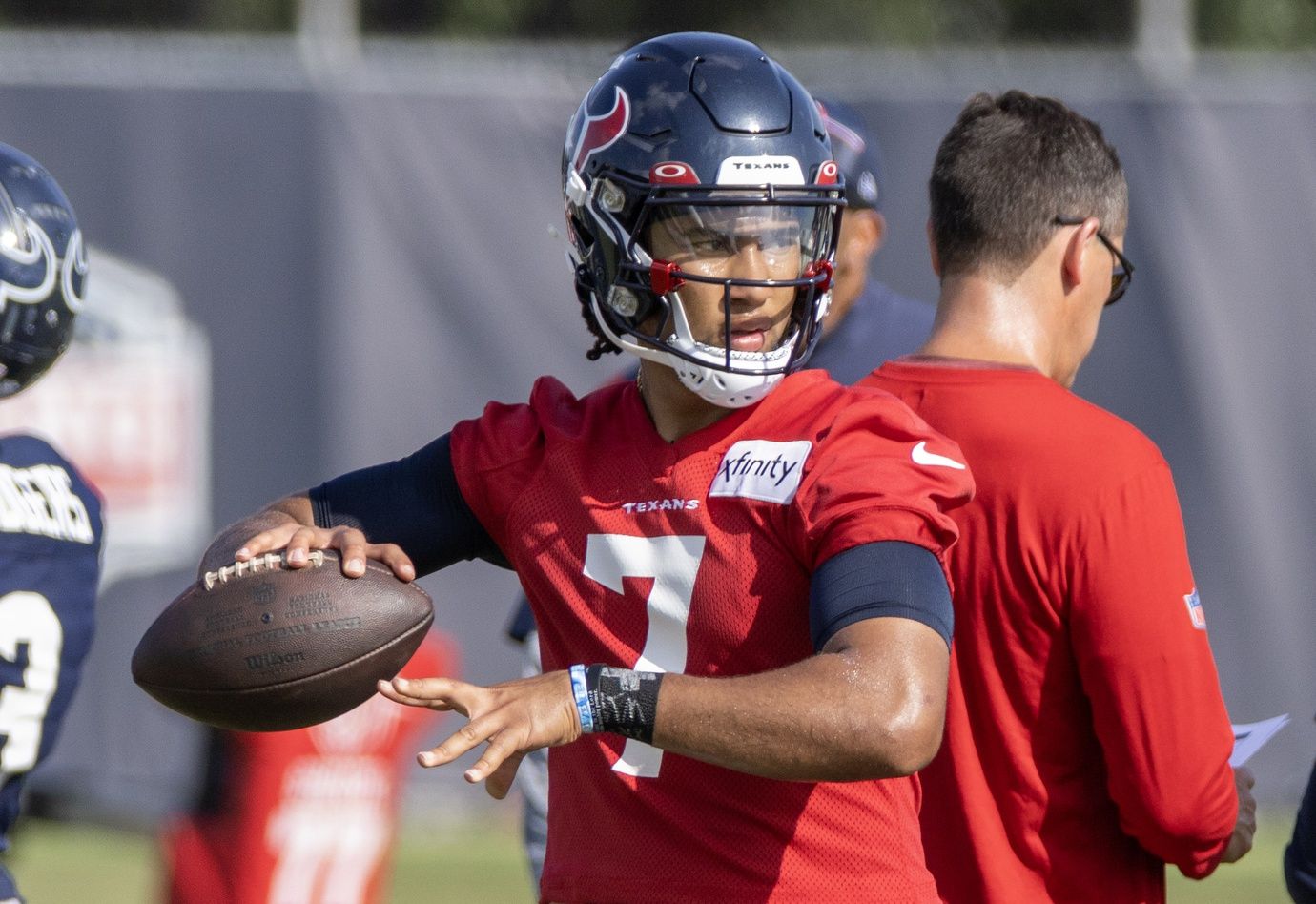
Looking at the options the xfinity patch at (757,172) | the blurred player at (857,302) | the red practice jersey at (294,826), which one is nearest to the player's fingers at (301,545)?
the xfinity patch at (757,172)

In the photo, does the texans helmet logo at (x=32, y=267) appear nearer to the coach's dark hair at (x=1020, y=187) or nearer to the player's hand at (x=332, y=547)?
the player's hand at (x=332, y=547)

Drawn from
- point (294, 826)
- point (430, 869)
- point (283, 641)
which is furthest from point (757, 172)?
point (430, 869)

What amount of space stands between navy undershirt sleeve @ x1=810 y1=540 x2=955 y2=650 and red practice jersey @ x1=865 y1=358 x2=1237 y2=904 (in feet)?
1.57

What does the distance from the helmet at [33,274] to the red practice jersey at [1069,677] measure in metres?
1.94

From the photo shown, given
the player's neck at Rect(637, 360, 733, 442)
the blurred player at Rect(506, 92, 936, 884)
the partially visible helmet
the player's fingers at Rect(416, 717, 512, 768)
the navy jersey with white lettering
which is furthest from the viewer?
the partially visible helmet

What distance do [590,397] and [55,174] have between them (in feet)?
19.3

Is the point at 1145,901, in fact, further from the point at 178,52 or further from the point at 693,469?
the point at 178,52

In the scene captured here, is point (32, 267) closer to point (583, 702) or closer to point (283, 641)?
point (283, 641)

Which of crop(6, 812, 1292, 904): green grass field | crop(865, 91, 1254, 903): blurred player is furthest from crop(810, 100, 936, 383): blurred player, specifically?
crop(6, 812, 1292, 904): green grass field

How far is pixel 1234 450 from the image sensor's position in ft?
26.2

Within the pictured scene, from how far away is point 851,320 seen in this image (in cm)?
437

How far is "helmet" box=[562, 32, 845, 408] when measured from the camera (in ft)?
8.43

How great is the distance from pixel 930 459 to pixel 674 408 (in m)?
0.46

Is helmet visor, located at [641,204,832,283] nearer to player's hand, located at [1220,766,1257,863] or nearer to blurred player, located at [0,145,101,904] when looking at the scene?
player's hand, located at [1220,766,1257,863]
